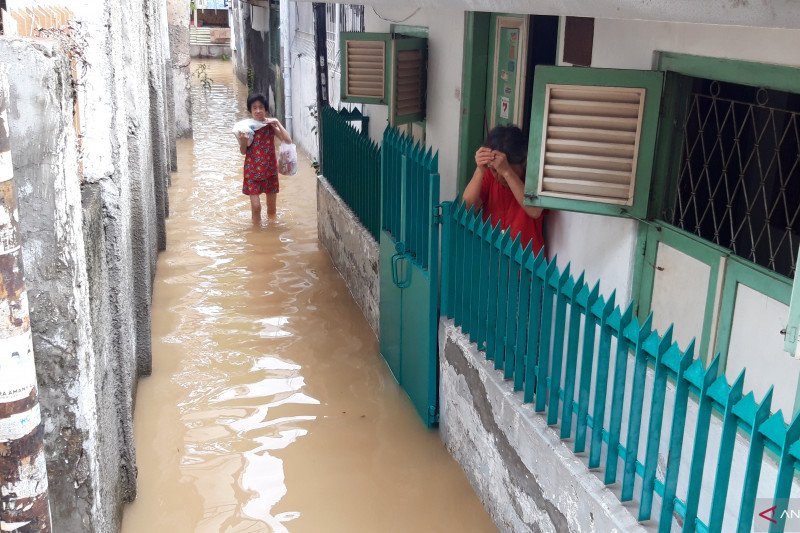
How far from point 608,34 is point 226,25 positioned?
3610cm

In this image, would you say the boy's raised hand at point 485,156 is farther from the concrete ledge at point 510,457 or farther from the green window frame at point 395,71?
the green window frame at point 395,71

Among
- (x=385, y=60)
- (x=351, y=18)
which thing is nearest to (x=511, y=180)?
(x=385, y=60)

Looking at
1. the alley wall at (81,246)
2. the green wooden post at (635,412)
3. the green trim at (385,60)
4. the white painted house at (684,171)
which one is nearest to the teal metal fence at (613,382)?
the green wooden post at (635,412)

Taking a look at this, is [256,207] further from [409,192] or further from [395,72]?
[409,192]

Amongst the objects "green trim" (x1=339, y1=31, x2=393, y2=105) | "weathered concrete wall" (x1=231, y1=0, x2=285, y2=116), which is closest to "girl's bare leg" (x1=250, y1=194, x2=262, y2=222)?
"green trim" (x1=339, y1=31, x2=393, y2=105)

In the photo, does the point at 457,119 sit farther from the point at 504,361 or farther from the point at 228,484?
the point at 228,484

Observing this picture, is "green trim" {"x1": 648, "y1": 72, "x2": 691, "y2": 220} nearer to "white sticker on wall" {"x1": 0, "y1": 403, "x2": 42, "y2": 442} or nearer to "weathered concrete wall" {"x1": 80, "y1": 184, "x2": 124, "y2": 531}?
"weathered concrete wall" {"x1": 80, "y1": 184, "x2": 124, "y2": 531}

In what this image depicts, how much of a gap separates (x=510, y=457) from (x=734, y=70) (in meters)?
2.05

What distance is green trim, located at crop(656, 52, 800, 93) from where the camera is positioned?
9.35 feet

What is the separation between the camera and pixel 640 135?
3555 mm

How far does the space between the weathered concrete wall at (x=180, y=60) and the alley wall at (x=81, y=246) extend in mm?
10293

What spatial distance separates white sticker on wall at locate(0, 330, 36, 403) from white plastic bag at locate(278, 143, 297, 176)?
7089mm

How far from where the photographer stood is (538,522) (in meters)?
3.59

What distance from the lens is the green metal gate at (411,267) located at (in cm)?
486
